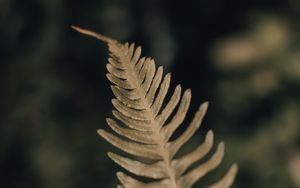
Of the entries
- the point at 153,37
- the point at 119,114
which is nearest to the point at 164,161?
the point at 119,114

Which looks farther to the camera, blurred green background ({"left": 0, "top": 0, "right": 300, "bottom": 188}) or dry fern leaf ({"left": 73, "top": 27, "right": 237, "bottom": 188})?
blurred green background ({"left": 0, "top": 0, "right": 300, "bottom": 188})

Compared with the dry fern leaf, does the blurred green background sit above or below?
above

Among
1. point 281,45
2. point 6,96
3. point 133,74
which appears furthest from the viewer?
point 6,96

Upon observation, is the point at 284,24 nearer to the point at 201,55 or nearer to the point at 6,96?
the point at 201,55

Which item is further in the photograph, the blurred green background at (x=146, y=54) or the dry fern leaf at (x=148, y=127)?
the blurred green background at (x=146, y=54)
